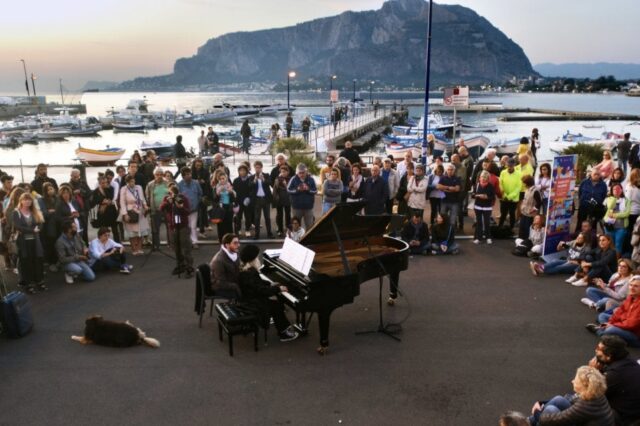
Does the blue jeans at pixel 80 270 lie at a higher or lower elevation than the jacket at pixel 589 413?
lower

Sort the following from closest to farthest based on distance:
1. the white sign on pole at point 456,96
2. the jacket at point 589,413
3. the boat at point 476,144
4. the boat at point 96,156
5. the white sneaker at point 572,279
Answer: the jacket at point 589,413 → the white sneaker at point 572,279 → the white sign on pole at point 456,96 → the boat at point 96,156 → the boat at point 476,144

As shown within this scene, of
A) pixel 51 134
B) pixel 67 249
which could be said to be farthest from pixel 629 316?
pixel 51 134

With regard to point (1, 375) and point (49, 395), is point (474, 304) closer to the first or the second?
point (49, 395)

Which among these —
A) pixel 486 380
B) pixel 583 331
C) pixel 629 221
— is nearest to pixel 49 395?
pixel 486 380

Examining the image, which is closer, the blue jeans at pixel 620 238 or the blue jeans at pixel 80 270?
the blue jeans at pixel 80 270

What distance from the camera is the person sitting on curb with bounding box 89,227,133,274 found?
8.55 metres

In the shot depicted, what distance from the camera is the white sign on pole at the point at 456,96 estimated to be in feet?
42.1

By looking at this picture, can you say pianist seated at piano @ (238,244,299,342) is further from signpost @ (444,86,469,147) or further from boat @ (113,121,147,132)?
boat @ (113,121,147,132)

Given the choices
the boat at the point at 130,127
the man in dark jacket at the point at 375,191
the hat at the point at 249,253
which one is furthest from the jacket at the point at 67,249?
the boat at the point at 130,127

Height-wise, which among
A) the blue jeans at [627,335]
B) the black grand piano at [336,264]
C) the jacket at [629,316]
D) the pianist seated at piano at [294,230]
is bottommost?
the blue jeans at [627,335]

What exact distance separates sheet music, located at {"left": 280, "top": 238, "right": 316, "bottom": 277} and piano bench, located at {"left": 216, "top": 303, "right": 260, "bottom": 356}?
77 centimetres

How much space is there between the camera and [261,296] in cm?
586

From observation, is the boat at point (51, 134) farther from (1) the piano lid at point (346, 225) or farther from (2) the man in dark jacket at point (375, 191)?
(1) the piano lid at point (346, 225)

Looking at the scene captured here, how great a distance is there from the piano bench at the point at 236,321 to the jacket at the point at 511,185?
6578 millimetres
